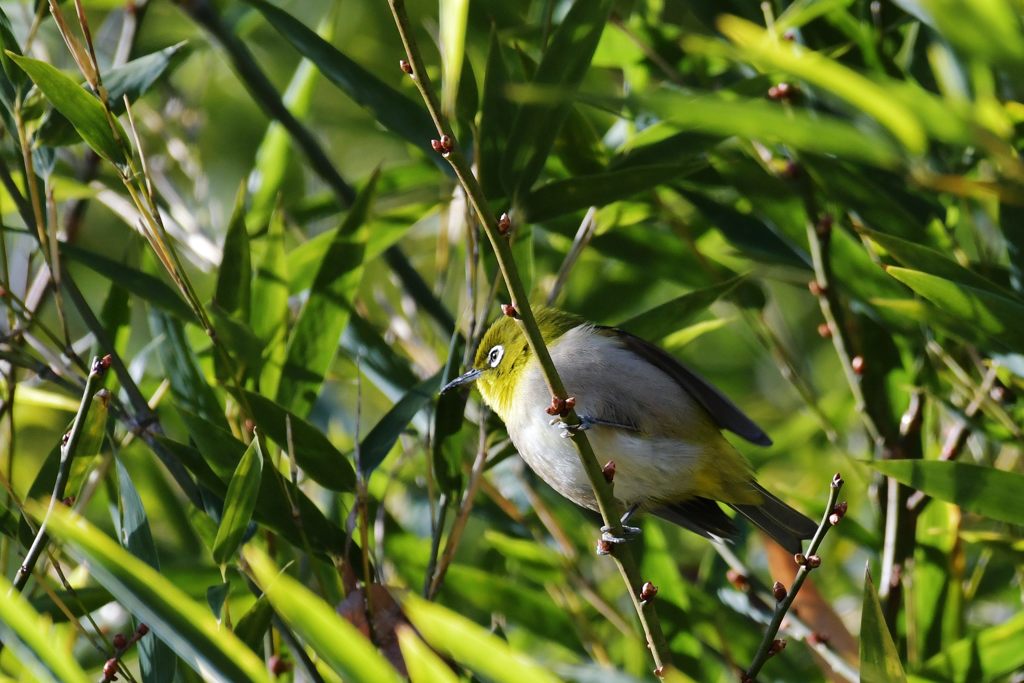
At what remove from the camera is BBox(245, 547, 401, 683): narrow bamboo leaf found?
3.07ft

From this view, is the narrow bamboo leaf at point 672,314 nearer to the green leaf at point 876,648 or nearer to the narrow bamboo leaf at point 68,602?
the green leaf at point 876,648

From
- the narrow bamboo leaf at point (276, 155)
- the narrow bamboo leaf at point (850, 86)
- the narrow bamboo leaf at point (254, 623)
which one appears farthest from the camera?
the narrow bamboo leaf at point (276, 155)

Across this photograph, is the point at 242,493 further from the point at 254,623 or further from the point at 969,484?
the point at 969,484

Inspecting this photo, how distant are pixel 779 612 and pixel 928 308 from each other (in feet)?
1.81

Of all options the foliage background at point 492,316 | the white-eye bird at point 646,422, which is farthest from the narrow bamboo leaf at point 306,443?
the white-eye bird at point 646,422

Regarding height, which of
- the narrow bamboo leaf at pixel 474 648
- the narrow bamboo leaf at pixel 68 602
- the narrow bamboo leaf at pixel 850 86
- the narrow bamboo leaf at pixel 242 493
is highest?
the narrow bamboo leaf at pixel 850 86

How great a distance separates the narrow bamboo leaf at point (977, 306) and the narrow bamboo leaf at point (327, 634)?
2.74 ft

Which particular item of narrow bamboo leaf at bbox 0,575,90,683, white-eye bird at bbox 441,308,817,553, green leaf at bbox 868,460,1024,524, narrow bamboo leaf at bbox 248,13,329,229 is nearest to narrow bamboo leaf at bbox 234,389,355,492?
white-eye bird at bbox 441,308,817,553

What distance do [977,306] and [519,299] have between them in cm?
69

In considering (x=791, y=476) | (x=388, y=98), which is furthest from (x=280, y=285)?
(x=791, y=476)

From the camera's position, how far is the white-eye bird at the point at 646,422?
198cm

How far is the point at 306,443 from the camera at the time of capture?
5.74ft

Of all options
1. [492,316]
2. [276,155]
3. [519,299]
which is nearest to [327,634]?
[519,299]

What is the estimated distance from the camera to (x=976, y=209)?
1.98 meters
